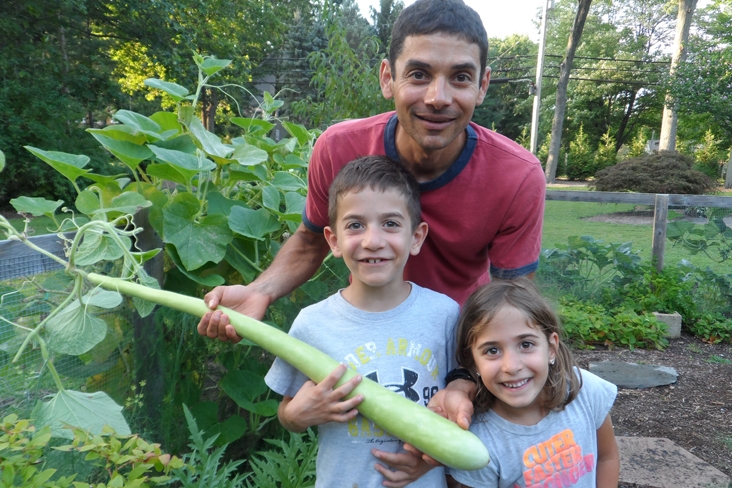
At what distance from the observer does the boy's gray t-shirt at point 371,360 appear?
1.61 m

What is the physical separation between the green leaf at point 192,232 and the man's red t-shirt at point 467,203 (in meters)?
0.35

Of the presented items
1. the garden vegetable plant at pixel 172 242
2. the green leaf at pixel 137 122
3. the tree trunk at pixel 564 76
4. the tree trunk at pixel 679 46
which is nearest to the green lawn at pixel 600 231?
the garden vegetable plant at pixel 172 242

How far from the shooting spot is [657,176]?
571 inches

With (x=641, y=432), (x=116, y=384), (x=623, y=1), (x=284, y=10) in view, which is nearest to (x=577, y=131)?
(x=623, y=1)

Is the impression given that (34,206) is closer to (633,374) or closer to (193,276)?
(193,276)

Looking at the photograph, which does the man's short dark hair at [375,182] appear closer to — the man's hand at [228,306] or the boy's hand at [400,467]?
the man's hand at [228,306]

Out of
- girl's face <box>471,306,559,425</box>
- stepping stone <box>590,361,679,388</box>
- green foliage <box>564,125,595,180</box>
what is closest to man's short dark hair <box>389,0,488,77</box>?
girl's face <box>471,306,559,425</box>

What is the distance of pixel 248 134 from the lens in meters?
2.75

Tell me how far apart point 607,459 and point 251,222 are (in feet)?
4.89

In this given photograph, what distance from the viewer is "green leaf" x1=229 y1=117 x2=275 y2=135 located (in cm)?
273

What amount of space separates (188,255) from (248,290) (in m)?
0.25

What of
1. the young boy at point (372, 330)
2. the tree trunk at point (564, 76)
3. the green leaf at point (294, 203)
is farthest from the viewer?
the tree trunk at point (564, 76)

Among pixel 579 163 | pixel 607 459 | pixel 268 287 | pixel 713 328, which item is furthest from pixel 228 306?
pixel 579 163

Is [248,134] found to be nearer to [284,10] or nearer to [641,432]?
[641,432]
